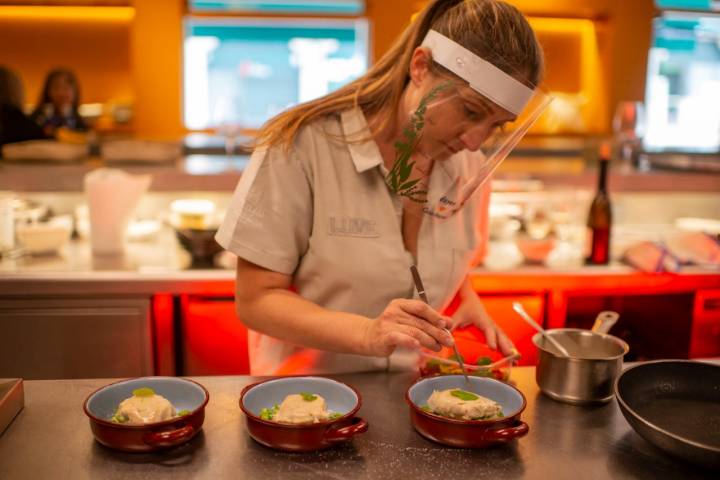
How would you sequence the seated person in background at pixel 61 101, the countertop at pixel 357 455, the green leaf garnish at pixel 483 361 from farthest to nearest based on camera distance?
the seated person in background at pixel 61 101, the green leaf garnish at pixel 483 361, the countertop at pixel 357 455

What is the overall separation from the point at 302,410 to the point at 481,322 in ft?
1.95

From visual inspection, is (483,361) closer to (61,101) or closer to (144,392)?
(144,392)

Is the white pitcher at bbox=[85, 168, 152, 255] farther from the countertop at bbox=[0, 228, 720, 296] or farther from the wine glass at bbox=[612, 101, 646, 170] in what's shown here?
Result: the wine glass at bbox=[612, 101, 646, 170]

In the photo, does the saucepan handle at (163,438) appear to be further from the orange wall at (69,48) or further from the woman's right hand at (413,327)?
the orange wall at (69,48)

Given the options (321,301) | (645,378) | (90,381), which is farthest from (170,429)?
(645,378)

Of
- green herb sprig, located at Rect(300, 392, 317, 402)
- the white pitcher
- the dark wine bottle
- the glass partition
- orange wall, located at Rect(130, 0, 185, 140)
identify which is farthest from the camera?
the glass partition

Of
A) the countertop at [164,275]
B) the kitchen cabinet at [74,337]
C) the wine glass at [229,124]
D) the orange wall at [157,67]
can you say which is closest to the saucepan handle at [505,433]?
the countertop at [164,275]

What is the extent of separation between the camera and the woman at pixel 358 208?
4.28ft

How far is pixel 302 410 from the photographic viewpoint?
1.11m

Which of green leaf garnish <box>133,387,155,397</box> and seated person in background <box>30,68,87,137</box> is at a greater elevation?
seated person in background <box>30,68,87,137</box>

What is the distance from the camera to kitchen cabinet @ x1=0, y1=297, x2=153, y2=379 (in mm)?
2400

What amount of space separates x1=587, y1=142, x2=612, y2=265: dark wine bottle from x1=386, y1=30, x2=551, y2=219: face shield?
1.39m

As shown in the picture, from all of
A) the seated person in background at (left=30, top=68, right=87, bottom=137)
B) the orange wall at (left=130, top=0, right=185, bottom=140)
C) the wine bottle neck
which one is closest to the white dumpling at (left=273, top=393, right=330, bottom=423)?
the wine bottle neck

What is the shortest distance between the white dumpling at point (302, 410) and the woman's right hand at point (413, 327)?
0.17 metres
